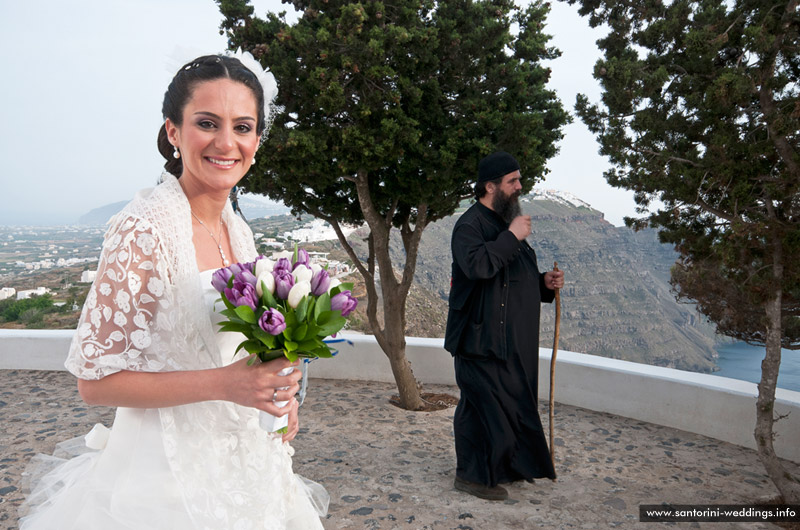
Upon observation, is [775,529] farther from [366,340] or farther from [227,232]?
[366,340]

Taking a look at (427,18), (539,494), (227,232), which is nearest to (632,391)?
(539,494)

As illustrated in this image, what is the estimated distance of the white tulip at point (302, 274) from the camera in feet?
5.06

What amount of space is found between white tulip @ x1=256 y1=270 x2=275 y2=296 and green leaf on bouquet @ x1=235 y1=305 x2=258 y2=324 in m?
0.07

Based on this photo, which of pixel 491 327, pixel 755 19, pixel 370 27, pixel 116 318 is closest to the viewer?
pixel 116 318

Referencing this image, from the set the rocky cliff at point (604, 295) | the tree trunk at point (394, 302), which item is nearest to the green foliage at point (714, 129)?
the tree trunk at point (394, 302)

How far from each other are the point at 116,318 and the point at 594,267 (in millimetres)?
53166

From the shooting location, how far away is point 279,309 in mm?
1464

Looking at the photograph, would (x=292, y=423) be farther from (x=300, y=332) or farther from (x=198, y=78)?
(x=198, y=78)

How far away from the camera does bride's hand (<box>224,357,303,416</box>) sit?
145 centimetres

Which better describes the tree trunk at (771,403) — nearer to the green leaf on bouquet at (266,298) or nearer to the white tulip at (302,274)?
the white tulip at (302,274)

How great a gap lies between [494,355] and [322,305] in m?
2.93

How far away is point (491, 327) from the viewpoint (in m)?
4.23

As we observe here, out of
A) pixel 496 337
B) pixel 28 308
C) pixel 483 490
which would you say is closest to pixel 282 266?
pixel 496 337

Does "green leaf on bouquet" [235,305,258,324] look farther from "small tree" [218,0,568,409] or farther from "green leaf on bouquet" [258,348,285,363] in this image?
"small tree" [218,0,568,409]
